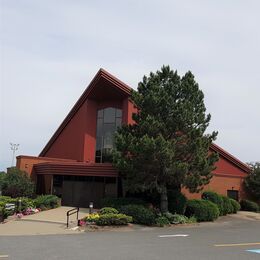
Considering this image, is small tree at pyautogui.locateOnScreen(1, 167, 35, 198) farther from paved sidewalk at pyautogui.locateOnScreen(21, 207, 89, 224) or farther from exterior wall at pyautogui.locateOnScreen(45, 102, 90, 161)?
paved sidewalk at pyautogui.locateOnScreen(21, 207, 89, 224)

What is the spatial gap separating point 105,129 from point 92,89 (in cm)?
370

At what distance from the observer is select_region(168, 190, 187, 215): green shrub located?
28000 millimetres

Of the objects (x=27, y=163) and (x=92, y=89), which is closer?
(x=27, y=163)

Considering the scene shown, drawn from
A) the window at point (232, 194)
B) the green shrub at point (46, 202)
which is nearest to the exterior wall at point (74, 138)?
the green shrub at point (46, 202)

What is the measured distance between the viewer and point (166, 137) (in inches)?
1052

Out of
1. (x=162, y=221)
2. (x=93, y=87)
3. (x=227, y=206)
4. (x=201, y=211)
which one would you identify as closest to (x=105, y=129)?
(x=93, y=87)

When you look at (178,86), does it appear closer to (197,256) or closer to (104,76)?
(104,76)

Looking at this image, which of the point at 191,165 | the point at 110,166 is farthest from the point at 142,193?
the point at 191,165

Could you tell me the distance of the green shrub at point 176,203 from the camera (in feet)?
91.9

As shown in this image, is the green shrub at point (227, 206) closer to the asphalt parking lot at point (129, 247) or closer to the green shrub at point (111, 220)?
the green shrub at point (111, 220)

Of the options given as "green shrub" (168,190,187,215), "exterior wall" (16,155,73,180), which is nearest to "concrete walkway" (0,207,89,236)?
"green shrub" (168,190,187,215)

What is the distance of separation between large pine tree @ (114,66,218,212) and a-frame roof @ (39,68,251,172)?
6.70m

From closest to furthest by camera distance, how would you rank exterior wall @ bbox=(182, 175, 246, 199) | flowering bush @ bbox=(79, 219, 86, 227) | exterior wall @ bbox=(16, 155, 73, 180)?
flowering bush @ bbox=(79, 219, 86, 227)
exterior wall @ bbox=(182, 175, 246, 199)
exterior wall @ bbox=(16, 155, 73, 180)

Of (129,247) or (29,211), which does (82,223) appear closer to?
(29,211)
